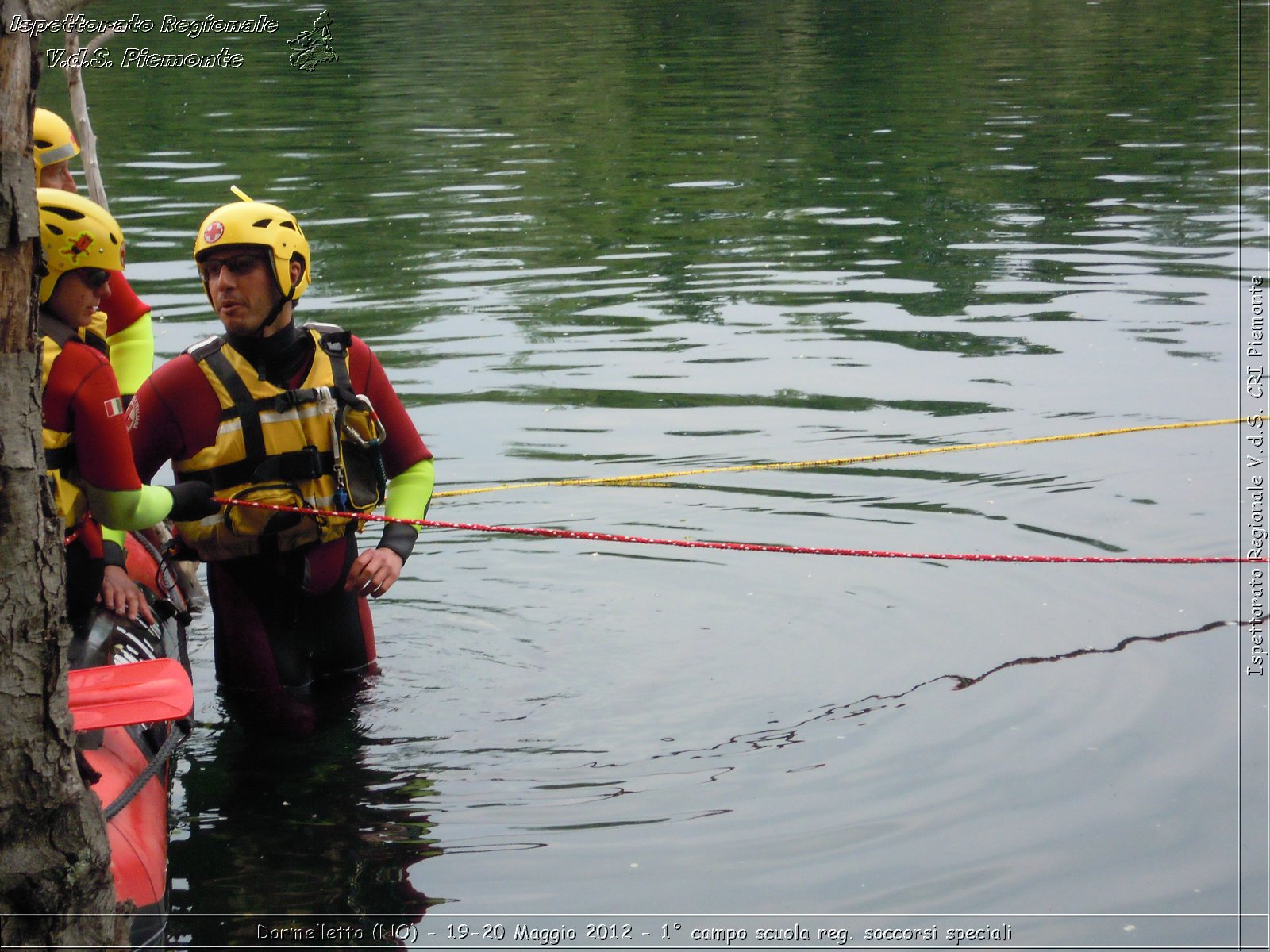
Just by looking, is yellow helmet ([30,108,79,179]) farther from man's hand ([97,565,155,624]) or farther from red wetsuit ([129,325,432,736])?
man's hand ([97,565,155,624])


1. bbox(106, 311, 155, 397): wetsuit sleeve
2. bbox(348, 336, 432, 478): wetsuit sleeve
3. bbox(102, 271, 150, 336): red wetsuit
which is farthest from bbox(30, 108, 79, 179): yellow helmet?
bbox(348, 336, 432, 478): wetsuit sleeve

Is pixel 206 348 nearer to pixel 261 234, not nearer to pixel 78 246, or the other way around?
pixel 261 234

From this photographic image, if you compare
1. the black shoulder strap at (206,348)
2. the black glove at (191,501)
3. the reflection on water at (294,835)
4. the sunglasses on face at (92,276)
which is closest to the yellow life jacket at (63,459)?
the sunglasses on face at (92,276)

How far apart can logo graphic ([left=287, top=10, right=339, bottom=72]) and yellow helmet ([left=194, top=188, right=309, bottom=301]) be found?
80.4 ft

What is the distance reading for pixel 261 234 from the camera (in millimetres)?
4730

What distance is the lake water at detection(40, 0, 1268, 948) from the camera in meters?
4.64

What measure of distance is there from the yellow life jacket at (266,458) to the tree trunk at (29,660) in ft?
5.20

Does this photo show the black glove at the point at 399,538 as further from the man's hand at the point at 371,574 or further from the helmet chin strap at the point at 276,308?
the helmet chin strap at the point at 276,308

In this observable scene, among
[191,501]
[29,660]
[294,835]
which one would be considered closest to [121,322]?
[191,501]

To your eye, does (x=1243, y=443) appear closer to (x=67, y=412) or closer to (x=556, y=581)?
(x=556, y=581)

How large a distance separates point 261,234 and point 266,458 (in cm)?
73

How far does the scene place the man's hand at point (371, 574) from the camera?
196 inches

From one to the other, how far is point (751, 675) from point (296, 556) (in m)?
1.94

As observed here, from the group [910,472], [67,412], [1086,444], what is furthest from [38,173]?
[1086,444]
